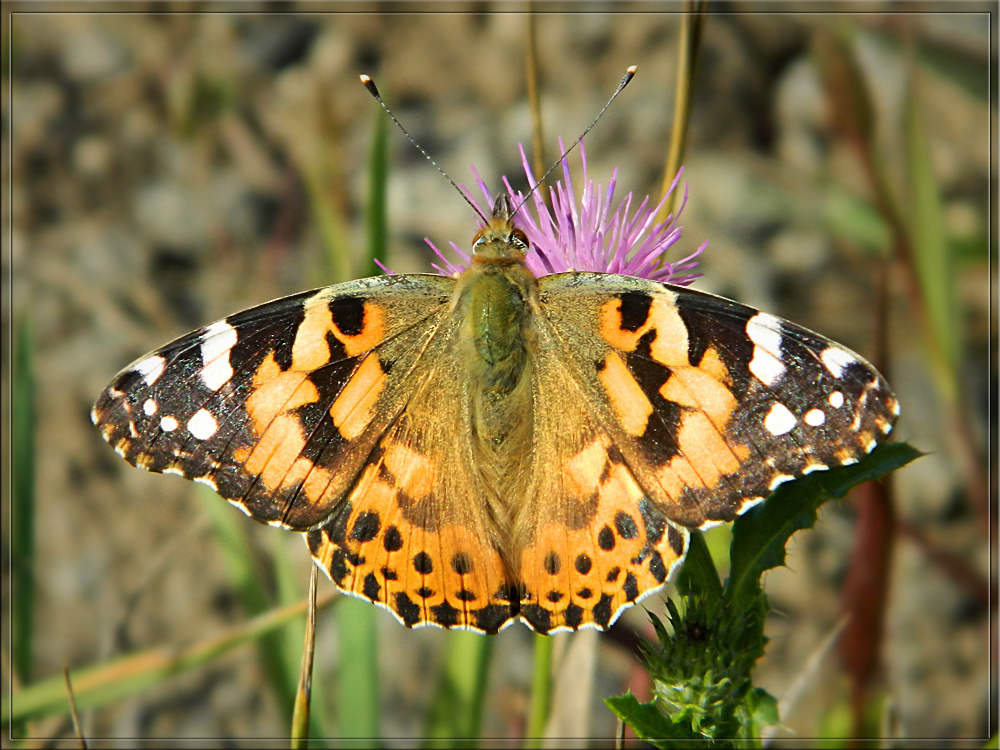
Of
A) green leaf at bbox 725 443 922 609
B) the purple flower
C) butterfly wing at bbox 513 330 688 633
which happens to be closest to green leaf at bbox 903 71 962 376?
the purple flower

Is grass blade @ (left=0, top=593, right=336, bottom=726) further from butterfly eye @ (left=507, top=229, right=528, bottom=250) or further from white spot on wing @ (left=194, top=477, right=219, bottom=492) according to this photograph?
butterfly eye @ (left=507, top=229, right=528, bottom=250)

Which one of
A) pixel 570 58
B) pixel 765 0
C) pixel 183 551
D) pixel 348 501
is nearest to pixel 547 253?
pixel 348 501

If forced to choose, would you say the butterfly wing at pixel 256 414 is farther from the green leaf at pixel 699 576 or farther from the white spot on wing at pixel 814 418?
the white spot on wing at pixel 814 418

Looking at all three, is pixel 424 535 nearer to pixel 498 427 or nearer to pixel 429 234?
pixel 498 427

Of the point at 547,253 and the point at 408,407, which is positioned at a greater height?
the point at 547,253

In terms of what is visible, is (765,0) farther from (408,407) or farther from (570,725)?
(570,725)

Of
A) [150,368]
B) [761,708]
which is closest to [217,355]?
[150,368]

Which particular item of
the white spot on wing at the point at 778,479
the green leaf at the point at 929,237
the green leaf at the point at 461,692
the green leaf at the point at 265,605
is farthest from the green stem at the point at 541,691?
the green leaf at the point at 929,237
